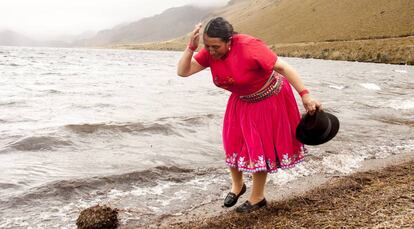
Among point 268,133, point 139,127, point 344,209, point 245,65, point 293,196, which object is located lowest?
point 139,127

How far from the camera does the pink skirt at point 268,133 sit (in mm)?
4691

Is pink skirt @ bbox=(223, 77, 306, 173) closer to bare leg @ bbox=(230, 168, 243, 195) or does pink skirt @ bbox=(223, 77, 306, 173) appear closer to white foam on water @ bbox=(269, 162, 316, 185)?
bare leg @ bbox=(230, 168, 243, 195)

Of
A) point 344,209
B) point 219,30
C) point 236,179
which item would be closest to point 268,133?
point 236,179

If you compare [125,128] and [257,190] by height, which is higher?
[257,190]

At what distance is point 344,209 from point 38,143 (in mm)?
7020

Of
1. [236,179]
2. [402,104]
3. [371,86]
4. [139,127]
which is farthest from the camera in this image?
[371,86]

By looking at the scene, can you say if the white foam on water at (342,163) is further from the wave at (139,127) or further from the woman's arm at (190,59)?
the wave at (139,127)

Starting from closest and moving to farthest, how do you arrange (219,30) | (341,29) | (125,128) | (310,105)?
(219,30) → (310,105) → (125,128) → (341,29)

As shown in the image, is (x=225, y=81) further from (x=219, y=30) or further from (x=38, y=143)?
(x=38, y=143)

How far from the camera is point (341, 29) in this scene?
319 ft

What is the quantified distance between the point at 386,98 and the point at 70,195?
1462cm

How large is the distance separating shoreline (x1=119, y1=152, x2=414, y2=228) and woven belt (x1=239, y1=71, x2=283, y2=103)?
4.33 feet

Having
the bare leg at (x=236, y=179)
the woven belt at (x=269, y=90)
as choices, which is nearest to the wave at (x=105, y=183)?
the bare leg at (x=236, y=179)

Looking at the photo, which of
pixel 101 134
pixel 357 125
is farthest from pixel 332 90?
pixel 101 134
